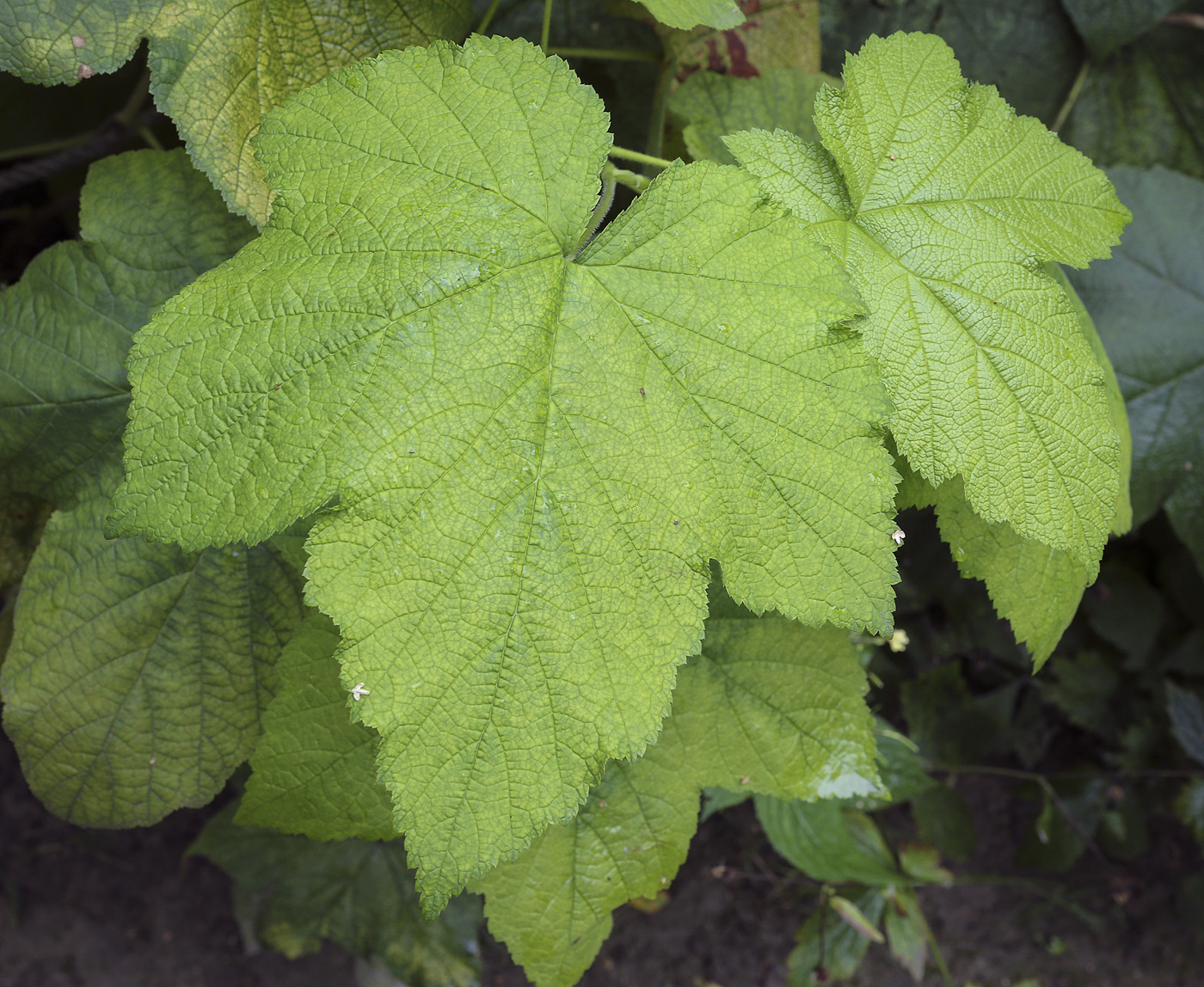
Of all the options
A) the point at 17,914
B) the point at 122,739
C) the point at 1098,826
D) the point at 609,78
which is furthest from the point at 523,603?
the point at 1098,826

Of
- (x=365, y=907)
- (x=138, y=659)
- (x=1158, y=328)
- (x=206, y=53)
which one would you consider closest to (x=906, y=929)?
Result: (x=365, y=907)

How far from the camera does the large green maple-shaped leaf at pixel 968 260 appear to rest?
3.14 feet

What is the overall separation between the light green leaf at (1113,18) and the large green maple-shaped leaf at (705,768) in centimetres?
172

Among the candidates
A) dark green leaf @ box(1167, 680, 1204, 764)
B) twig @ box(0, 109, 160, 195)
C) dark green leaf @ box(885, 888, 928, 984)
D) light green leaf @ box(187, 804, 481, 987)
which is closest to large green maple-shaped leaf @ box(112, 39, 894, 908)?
twig @ box(0, 109, 160, 195)

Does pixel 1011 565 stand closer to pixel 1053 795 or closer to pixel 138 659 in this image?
pixel 138 659

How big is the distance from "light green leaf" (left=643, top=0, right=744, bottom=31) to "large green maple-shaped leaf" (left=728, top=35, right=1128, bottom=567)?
0.14 m

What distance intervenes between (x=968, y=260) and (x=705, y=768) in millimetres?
793

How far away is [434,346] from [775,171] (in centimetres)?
47

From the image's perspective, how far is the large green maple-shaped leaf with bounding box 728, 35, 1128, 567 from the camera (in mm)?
957

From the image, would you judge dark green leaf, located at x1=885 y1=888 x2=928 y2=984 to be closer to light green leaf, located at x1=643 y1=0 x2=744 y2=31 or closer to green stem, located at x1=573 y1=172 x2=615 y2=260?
green stem, located at x1=573 y1=172 x2=615 y2=260

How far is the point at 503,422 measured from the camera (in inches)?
34.0

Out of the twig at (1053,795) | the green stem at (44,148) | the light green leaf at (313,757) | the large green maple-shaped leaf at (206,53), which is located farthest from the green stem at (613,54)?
the twig at (1053,795)

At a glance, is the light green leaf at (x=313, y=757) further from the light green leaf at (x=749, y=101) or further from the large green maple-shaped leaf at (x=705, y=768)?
the light green leaf at (x=749, y=101)

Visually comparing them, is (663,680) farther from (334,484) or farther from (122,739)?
(122,739)
